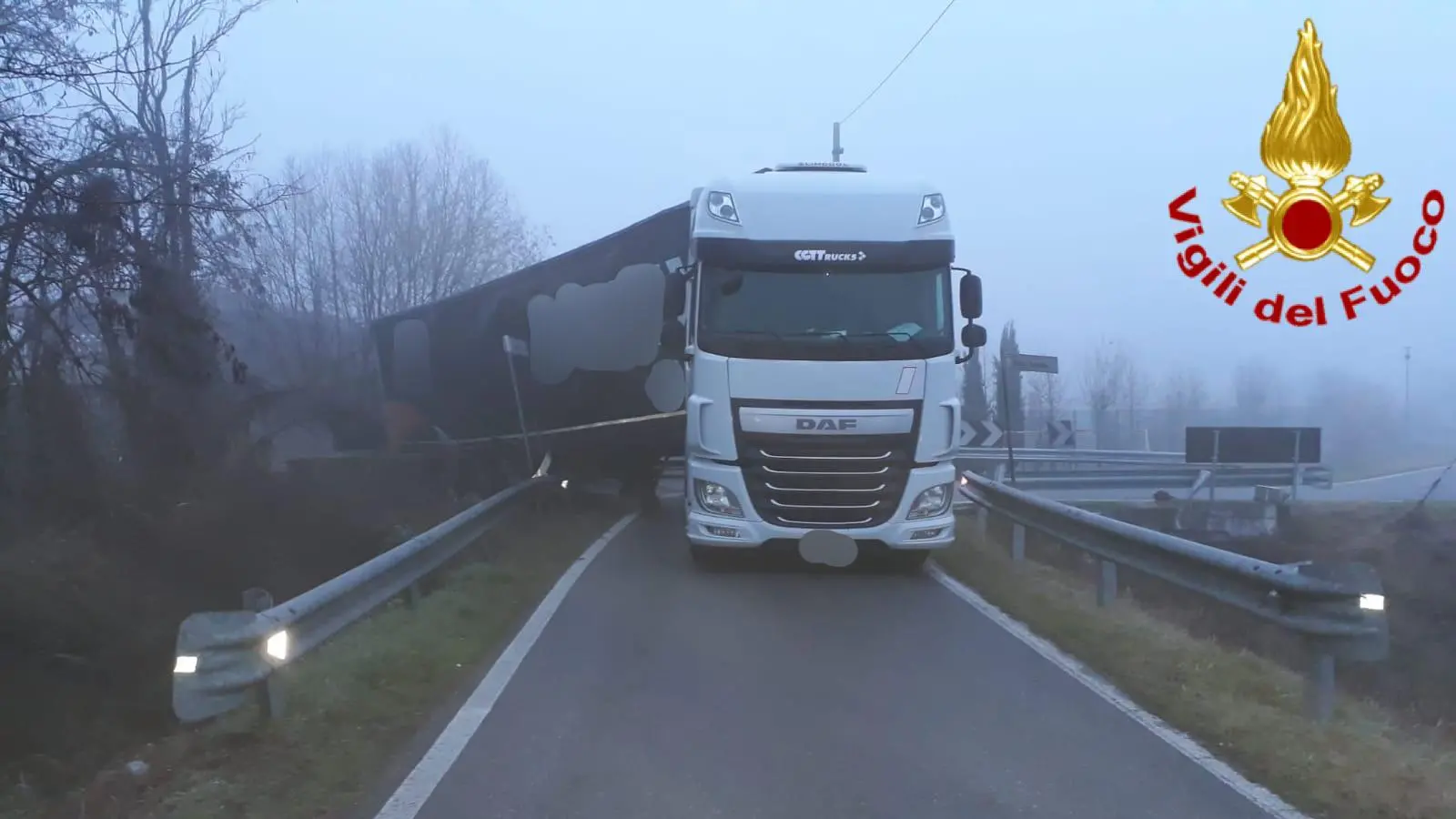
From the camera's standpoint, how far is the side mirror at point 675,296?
1270 centimetres

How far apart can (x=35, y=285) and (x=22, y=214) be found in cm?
97

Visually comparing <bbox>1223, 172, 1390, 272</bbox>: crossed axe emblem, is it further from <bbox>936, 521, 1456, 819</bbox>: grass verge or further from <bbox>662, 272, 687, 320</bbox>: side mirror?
<bbox>662, 272, 687, 320</bbox>: side mirror

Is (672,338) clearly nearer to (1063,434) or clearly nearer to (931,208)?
(931,208)

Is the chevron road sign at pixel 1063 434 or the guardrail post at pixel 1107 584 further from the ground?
the chevron road sign at pixel 1063 434

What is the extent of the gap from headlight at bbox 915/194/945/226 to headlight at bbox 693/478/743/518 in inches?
121

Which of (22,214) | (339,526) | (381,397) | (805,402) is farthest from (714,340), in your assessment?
(381,397)

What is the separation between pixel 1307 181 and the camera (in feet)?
25.3

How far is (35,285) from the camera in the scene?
11.2 meters

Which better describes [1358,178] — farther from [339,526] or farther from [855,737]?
[339,526]

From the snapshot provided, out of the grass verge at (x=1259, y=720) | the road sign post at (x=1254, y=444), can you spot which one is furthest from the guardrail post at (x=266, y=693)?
the road sign post at (x=1254, y=444)

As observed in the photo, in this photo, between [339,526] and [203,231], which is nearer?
[203,231]

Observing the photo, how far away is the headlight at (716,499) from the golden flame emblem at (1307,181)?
4.90 m

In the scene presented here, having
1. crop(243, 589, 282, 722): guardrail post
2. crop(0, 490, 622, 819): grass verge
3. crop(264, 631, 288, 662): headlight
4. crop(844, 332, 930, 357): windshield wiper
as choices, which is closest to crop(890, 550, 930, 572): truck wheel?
crop(844, 332, 930, 357): windshield wiper

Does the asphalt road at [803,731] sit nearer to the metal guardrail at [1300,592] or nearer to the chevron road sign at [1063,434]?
the metal guardrail at [1300,592]
